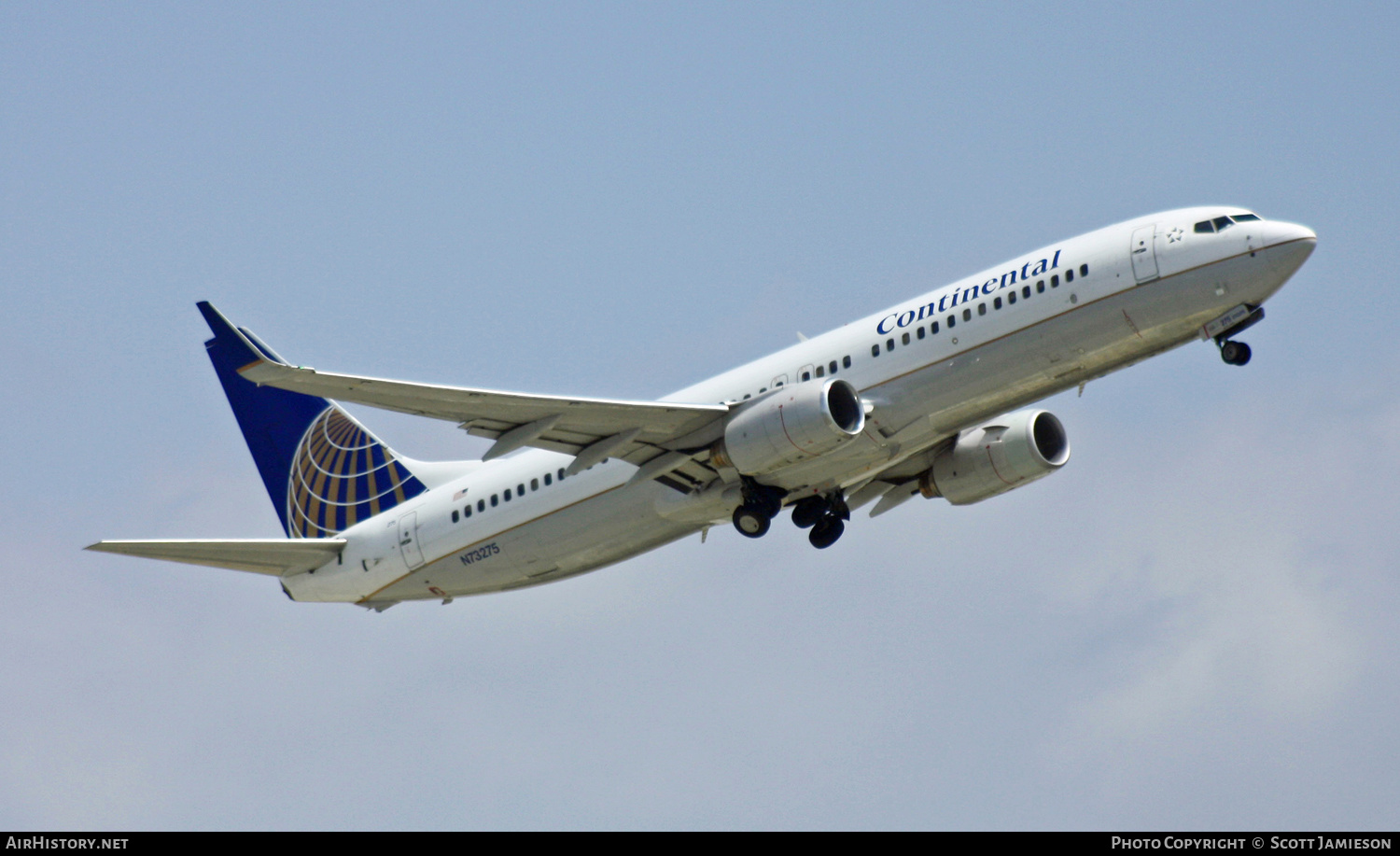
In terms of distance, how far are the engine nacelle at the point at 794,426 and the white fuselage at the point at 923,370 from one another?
32.7 inches

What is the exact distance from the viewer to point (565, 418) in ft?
113

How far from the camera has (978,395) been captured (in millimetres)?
33438

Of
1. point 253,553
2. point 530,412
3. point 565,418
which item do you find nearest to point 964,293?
point 565,418

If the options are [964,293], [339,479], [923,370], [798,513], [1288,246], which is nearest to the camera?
[1288,246]

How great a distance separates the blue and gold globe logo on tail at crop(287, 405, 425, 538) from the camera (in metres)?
42.5

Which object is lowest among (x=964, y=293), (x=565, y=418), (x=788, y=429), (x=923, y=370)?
(x=788, y=429)

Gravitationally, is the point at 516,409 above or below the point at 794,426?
above

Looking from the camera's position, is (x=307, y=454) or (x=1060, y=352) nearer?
(x=1060, y=352)

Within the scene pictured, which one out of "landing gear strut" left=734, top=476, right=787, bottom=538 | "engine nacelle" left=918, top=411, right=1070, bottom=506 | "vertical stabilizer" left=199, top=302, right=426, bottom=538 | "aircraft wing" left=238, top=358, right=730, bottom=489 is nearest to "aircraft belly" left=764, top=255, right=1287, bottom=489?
"landing gear strut" left=734, top=476, right=787, bottom=538

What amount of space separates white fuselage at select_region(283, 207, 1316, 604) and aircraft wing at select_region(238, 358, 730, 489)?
95 centimetres

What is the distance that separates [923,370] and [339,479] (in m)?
17.5

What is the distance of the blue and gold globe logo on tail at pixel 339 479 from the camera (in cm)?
4253

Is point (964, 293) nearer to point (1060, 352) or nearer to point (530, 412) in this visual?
point (1060, 352)

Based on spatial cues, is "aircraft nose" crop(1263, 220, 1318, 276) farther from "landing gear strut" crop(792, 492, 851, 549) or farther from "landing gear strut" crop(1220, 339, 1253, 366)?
"landing gear strut" crop(792, 492, 851, 549)
